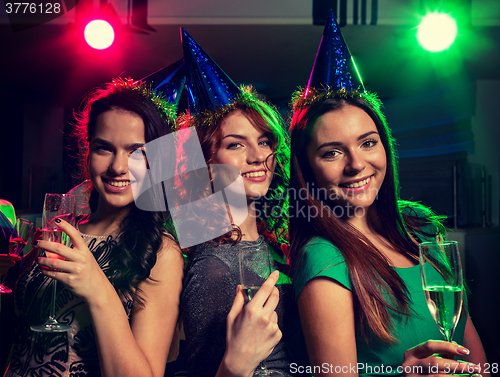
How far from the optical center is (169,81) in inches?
66.1

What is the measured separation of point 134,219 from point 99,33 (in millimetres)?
2121

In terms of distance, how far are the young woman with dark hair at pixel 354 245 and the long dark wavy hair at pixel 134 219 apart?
19.2 inches

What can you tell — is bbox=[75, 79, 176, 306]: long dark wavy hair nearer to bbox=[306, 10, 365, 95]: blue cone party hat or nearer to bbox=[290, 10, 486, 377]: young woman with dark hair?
bbox=[290, 10, 486, 377]: young woman with dark hair

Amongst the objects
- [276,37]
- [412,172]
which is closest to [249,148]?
[276,37]

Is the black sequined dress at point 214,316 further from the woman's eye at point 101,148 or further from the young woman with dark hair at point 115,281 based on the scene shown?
the woman's eye at point 101,148

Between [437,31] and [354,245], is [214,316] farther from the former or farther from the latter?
[437,31]

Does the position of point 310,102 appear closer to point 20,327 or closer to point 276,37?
point 20,327

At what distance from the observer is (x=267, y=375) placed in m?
1.12

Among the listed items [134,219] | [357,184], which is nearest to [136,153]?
[134,219]

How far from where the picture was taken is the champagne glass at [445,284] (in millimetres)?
848

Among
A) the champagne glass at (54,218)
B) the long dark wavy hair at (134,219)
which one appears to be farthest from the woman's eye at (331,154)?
the champagne glass at (54,218)

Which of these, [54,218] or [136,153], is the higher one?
[136,153]

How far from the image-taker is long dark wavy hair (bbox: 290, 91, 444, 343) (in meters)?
1.10

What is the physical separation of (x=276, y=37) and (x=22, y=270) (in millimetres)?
2704
